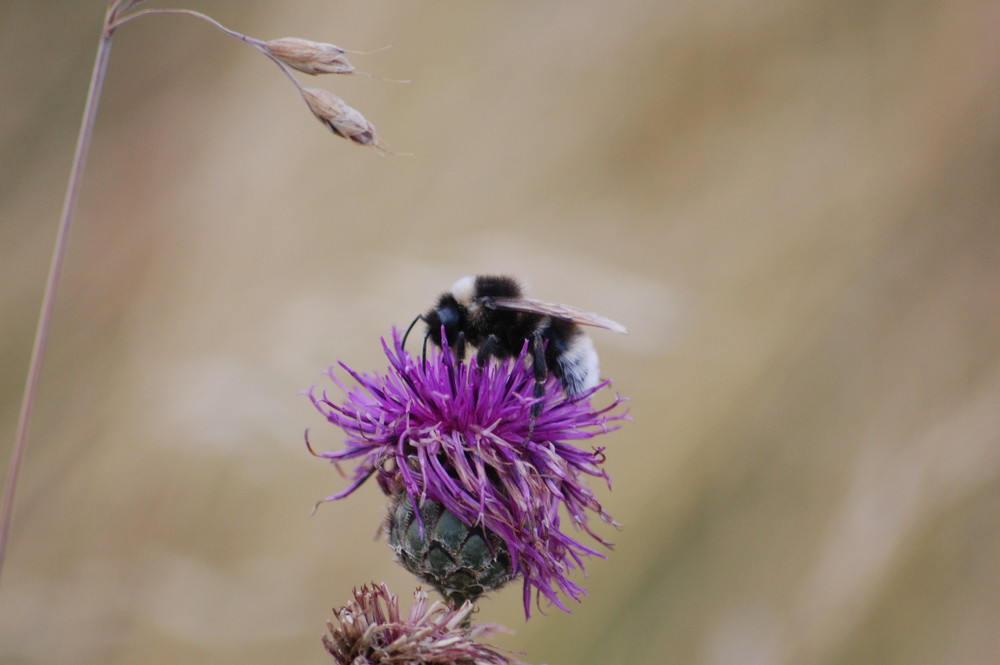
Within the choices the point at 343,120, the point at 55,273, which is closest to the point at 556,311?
the point at 343,120

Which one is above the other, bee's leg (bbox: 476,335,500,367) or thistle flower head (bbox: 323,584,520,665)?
bee's leg (bbox: 476,335,500,367)

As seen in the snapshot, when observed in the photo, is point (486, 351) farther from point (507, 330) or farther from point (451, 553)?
point (451, 553)

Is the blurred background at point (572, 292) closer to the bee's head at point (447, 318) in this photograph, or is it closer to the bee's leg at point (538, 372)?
the bee's head at point (447, 318)

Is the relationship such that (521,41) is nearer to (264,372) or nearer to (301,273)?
(301,273)

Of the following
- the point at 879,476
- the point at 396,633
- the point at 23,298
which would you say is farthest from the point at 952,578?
the point at 23,298

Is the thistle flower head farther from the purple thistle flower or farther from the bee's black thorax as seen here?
the bee's black thorax

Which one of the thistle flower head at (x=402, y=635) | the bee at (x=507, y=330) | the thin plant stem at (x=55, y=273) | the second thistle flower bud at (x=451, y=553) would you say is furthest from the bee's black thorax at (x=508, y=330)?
the thin plant stem at (x=55, y=273)

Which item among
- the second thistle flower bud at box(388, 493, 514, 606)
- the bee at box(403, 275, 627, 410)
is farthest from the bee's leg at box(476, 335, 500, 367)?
the second thistle flower bud at box(388, 493, 514, 606)
